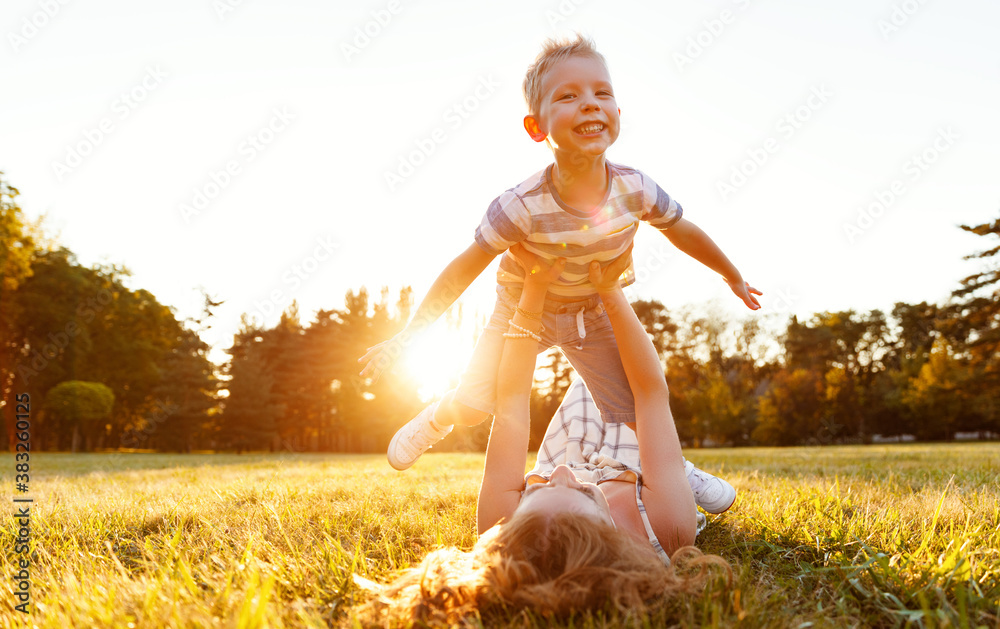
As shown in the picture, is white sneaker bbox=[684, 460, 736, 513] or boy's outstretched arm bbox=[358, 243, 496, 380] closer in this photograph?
boy's outstretched arm bbox=[358, 243, 496, 380]

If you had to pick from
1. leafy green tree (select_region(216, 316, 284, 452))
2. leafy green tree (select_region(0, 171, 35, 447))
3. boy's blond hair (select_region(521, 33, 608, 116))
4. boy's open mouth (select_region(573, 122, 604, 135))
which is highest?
leafy green tree (select_region(0, 171, 35, 447))

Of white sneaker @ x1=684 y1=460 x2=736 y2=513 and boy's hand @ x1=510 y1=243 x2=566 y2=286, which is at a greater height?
boy's hand @ x1=510 y1=243 x2=566 y2=286

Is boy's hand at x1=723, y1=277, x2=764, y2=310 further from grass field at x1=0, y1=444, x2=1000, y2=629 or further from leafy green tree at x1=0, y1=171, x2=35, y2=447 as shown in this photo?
leafy green tree at x1=0, y1=171, x2=35, y2=447

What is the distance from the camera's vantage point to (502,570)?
1489 millimetres

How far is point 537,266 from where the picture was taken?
289cm

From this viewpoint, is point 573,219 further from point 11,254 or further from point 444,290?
point 11,254

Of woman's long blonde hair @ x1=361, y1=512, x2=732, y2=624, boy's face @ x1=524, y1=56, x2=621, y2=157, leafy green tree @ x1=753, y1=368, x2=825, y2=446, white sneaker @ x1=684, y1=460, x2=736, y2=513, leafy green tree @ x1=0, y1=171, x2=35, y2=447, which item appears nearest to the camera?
woman's long blonde hair @ x1=361, y1=512, x2=732, y2=624

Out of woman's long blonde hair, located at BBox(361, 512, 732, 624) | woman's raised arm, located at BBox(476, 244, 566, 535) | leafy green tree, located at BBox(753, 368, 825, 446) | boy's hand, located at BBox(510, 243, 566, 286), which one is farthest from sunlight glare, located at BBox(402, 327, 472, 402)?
leafy green tree, located at BBox(753, 368, 825, 446)

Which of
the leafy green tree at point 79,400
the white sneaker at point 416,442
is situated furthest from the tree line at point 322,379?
the white sneaker at point 416,442

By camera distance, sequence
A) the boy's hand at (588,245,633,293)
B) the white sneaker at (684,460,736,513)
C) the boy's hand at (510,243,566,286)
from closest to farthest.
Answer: the boy's hand at (588,245,633,293)
the boy's hand at (510,243,566,286)
the white sneaker at (684,460,736,513)

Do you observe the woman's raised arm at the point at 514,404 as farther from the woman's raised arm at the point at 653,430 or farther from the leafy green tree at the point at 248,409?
the leafy green tree at the point at 248,409

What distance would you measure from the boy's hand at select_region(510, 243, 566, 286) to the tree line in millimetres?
21138

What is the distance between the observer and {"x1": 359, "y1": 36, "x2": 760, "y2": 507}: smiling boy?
8.64ft

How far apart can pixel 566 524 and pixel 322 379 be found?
32.8m
